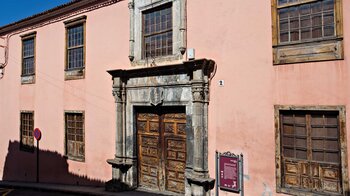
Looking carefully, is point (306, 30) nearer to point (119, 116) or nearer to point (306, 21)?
point (306, 21)

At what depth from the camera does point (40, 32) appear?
12148mm

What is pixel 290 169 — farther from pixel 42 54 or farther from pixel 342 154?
pixel 42 54

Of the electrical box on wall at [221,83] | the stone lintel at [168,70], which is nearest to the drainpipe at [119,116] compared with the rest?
the stone lintel at [168,70]

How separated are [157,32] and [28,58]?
7.25m

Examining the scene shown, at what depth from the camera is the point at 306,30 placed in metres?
6.05

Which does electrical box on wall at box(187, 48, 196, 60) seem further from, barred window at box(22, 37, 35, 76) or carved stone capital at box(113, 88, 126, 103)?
barred window at box(22, 37, 35, 76)

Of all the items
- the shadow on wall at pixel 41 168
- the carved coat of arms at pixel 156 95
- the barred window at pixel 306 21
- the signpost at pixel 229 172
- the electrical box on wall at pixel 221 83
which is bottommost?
the shadow on wall at pixel 41 168

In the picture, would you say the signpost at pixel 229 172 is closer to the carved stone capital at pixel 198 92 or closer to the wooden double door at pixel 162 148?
the wooden double door at pixel 162 148

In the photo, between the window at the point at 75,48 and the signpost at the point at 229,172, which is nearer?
the signpost at the point at 229,172

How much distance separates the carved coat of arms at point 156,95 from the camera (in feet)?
26.6

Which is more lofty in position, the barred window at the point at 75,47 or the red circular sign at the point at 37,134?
Answer: the barred window at the point at 75,47

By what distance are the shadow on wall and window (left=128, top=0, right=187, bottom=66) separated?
4.39 m

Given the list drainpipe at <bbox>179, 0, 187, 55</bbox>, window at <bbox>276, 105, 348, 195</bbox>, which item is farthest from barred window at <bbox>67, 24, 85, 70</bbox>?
window at <bbox>276, 105, 348, 195</bbox>

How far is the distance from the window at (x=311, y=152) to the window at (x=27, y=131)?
33.8ft
